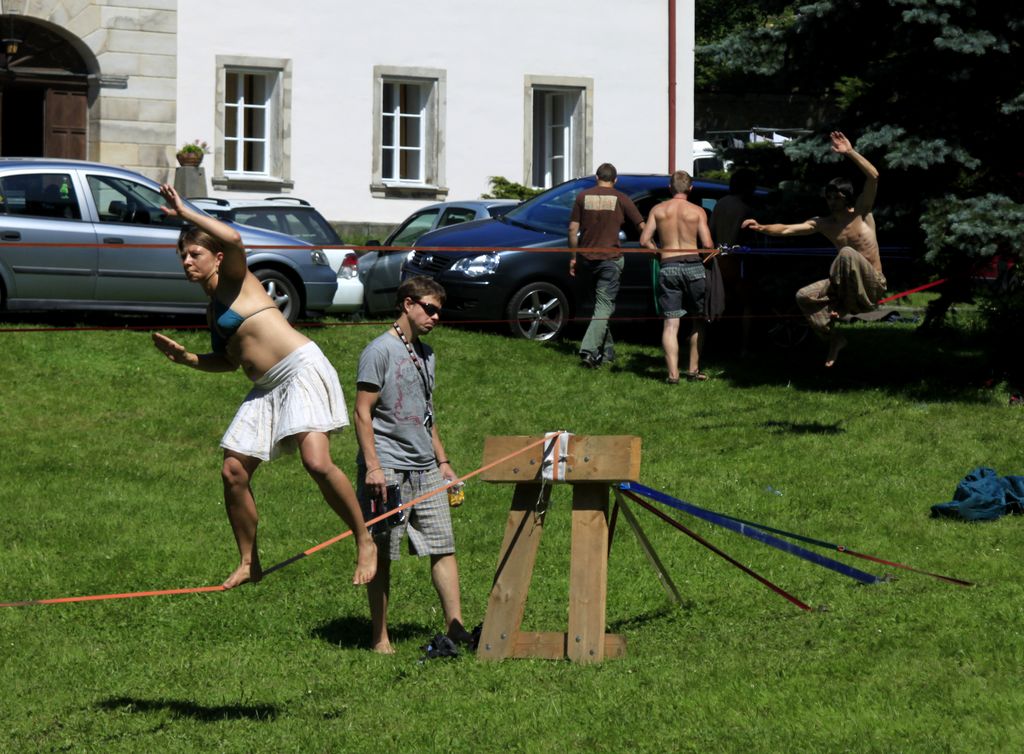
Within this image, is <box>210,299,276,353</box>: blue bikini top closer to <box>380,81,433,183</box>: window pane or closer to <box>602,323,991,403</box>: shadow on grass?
<box>602,323,991,403</box>: shadow on grass

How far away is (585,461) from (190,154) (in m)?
20.2

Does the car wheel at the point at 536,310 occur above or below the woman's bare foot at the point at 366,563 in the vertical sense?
above

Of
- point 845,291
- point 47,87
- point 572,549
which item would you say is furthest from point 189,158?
point 572,549

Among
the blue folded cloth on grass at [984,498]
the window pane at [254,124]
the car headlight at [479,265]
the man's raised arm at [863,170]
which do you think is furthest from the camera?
the window pane at [254,124]

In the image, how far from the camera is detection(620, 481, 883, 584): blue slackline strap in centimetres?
885

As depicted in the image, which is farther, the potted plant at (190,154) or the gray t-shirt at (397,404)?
the potted plant at (190,154)

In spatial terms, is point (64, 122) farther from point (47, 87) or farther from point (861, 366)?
point (861, 366)

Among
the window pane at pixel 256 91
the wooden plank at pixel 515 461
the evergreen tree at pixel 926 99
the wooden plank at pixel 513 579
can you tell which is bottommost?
the wooden plank at pixel 513 579

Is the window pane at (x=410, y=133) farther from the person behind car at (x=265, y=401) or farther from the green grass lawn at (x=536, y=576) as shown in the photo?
the person behind car at (x=265, y=401)

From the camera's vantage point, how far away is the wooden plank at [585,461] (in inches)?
324

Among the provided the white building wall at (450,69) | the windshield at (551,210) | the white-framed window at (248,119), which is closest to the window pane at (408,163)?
the white building wall at (450,69)

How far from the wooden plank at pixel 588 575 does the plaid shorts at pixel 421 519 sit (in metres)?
0.73

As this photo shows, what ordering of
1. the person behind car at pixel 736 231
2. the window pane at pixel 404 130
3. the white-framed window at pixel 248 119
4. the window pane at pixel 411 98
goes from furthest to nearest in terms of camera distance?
the window pane at pixel 411 98
the window pane at pixel 404 130
the white-framed window at pixel 248 119
the person behind car at pixel 736 231

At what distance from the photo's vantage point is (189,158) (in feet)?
89.9
